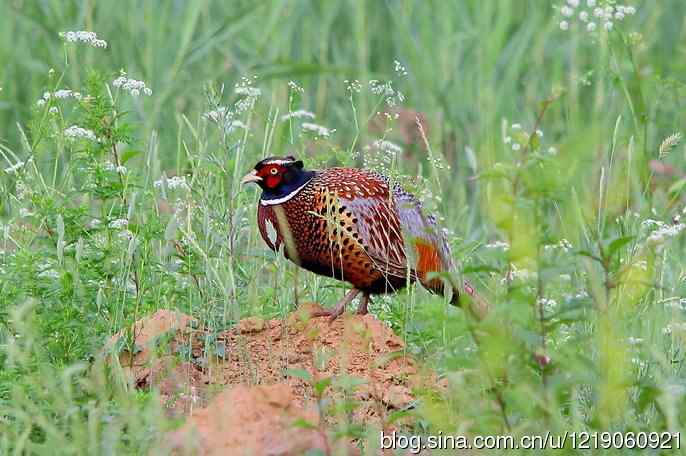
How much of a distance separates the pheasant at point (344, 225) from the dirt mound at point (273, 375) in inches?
8.7

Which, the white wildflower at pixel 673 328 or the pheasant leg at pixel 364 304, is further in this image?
the pheasant leg at pixel 364 304

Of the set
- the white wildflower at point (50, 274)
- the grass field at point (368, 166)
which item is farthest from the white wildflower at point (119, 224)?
the white wildflower at point (50, 274)

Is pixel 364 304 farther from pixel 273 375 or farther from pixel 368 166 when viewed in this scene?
pixel 273 375

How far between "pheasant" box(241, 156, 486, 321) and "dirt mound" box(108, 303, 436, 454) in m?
0.22

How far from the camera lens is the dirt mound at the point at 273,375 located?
12.9ft

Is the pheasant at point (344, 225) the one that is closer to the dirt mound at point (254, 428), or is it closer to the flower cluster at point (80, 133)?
the flower cluster at point (80, 133)

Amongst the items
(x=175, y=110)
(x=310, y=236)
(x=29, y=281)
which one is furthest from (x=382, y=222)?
(x=175, y=110)

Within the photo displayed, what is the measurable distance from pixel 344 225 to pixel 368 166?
0.86ft

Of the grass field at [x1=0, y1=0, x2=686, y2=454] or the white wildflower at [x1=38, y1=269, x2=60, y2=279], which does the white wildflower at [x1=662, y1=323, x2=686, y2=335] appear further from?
the white wildflower at [x1=38, y1=269, x2=60, y2=279]

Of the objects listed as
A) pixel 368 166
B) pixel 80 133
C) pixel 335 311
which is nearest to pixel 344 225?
pixel 368 166

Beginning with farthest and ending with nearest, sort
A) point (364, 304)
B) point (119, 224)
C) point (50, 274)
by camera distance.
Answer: point (364, 304) < point (119, 224) < point (50, 274)

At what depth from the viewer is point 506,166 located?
368cm

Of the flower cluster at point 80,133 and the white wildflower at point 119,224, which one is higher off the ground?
the flower cluster at point 80,133

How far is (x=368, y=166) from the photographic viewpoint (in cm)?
580
